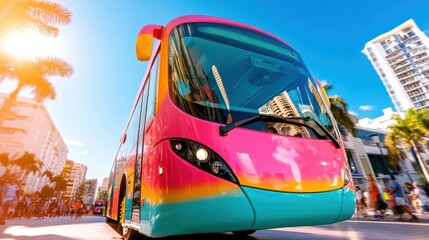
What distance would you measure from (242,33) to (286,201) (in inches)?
80.1

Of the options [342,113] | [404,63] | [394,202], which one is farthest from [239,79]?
[404,63]

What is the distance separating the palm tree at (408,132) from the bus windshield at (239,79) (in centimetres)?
2912

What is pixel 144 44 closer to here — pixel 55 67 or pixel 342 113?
pixel 55 67

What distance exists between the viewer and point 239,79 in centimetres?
256

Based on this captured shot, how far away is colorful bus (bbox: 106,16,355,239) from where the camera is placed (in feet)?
6.06

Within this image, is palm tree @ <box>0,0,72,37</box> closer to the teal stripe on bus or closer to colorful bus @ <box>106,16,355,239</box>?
colorful bus @ <box>106,16,355,239</box>

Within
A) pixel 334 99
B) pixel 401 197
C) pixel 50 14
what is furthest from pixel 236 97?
pixel 334 99

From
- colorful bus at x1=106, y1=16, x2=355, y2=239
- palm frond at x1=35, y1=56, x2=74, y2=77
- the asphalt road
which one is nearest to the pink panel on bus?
colorful bus at x1=106, y1=16, x2=355, y2=239

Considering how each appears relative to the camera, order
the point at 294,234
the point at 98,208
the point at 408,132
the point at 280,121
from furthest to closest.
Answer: the point at 98,208 < the point at 408,132 < the point at 294,234 < the point at 280,121

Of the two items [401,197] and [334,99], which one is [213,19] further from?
[334,99]

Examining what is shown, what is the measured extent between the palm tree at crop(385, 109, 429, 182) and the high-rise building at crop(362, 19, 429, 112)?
7804 centimetres

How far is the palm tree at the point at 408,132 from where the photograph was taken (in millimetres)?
25641

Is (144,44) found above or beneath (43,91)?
beneath

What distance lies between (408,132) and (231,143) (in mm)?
32433
